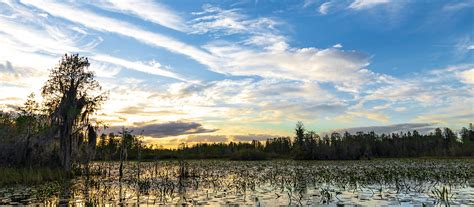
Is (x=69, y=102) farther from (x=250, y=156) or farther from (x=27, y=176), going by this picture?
(x=250, y=156)

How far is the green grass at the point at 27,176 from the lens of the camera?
24144 mm

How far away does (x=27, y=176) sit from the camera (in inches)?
979

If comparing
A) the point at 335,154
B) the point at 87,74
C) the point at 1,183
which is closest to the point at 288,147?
the point at 335,154

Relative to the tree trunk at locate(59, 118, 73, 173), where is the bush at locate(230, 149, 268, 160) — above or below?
below

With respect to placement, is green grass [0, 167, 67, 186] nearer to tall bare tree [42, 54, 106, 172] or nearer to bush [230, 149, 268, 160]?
tall bare tree [42, 54, 106, 172]

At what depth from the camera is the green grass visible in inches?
951

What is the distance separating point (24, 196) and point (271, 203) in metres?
11.5

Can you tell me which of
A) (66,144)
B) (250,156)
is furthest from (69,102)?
(250,156)

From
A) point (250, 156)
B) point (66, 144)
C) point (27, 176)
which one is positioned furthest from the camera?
point (250, 156)

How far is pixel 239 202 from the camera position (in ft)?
50.1

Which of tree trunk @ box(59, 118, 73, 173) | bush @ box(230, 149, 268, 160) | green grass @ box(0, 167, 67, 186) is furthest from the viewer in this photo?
bush @ box(230, 149, 268, 160)

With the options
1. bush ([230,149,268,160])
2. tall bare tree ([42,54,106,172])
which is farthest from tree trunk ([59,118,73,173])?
bush ([230,149,268,160])

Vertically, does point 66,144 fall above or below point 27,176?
above

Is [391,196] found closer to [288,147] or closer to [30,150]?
[30,150]
